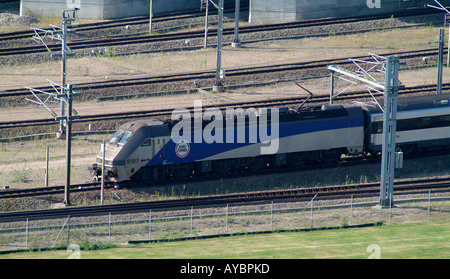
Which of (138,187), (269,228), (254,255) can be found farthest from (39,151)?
(254,255)

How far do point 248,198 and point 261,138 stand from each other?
517cm

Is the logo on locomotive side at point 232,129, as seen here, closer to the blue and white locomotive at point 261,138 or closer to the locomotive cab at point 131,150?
the blue and white locomotive at point 261,138

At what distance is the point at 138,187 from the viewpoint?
135 feet

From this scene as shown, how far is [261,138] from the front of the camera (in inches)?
1708

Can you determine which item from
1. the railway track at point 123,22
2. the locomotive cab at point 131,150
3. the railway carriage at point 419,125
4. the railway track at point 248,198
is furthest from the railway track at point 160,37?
the railway track at point 248,198

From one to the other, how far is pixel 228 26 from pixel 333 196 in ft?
102

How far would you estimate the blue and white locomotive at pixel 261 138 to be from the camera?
41.1 meters

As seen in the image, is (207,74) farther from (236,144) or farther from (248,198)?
(248,198)

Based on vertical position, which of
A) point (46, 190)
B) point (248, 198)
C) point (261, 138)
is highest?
point (261, 138)

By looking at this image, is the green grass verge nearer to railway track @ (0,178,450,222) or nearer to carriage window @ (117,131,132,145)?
railway track @ (0,178,450,222)

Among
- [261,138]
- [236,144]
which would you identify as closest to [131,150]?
[236,144]

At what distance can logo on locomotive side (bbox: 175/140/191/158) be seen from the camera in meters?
41.7

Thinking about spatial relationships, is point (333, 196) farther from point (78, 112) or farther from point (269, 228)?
point (78, 112)

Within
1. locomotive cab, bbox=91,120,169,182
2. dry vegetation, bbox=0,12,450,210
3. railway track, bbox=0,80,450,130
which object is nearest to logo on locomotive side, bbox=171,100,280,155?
locomotive cab, bbox=91,120,169,182
